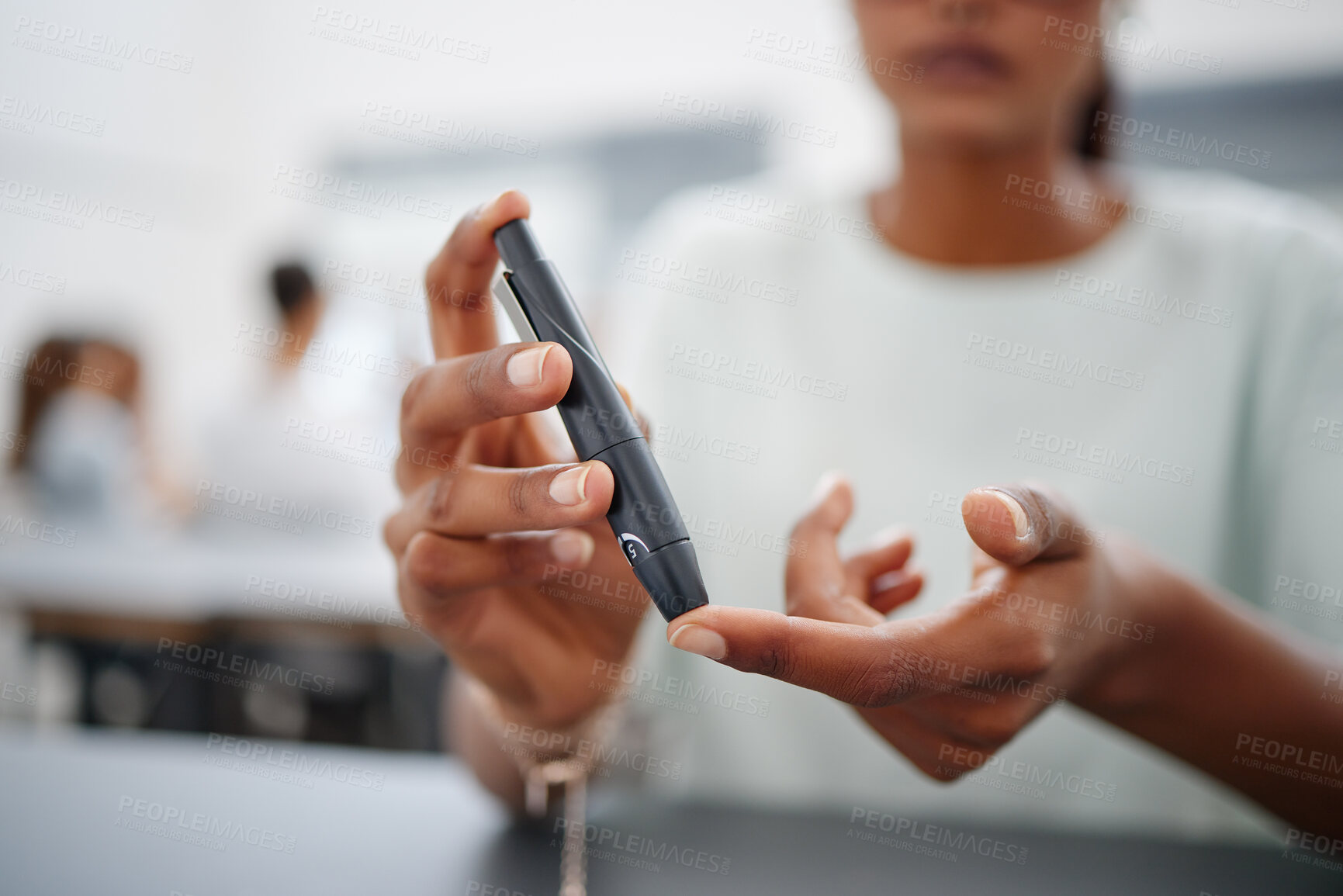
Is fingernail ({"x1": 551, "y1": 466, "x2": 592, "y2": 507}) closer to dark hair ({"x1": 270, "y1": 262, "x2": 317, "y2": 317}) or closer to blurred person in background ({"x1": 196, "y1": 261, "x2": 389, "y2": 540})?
blurred person in background ({"x1": 196, "y1": 261, "x2": 389, "y2": 540})

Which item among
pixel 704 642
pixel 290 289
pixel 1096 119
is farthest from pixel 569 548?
pixel 290 289

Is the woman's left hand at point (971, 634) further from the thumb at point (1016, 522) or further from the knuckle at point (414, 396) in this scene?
the knuckle at point (414, 396)

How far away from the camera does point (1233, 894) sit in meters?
0.40

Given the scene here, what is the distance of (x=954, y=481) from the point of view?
0.71 meters

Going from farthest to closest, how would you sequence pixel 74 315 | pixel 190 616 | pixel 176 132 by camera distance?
pixel 176 132 → pixel 74 315 → pixel 190 616

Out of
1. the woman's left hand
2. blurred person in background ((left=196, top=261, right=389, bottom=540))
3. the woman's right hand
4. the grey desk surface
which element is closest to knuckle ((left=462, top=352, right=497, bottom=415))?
the woman's right hand

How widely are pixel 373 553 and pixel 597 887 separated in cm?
142

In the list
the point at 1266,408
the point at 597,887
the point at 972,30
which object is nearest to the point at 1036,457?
the point at 1266,408

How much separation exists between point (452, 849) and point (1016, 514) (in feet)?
1.05

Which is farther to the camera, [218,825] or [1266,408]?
[1266,408]

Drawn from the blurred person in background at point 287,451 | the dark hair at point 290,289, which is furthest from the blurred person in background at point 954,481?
the dark hair at point 290,289

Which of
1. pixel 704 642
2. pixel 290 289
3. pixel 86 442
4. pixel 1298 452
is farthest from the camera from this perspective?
pixel 290 289

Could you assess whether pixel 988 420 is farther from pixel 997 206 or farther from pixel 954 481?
pixel 997 206

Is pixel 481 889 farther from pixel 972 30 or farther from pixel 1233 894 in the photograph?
pixel 972 30
